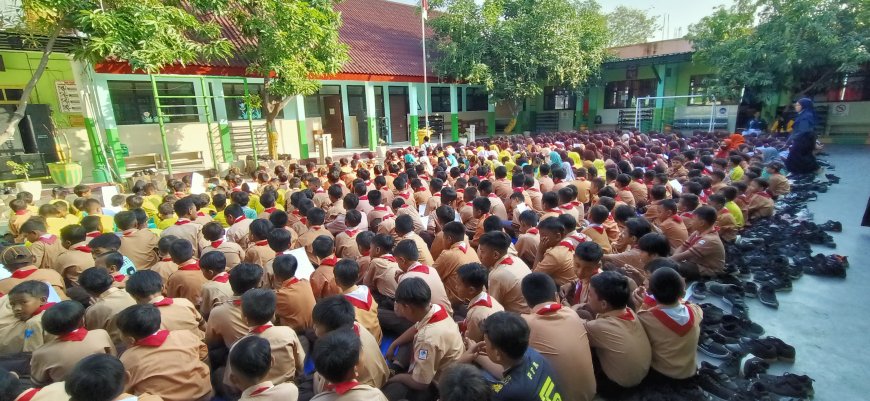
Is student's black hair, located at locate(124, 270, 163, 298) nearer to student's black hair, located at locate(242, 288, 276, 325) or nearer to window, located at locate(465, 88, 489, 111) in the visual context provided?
student's black hair, located at locate(242, 288, 276, 325)

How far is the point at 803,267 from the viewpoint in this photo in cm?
433

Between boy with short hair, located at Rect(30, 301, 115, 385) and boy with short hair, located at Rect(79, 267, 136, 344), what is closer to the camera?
boy with short hair, located at Rect(30, 301, 115, 385)

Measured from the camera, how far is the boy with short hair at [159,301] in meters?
2.80

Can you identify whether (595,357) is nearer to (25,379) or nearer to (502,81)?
(25,379)

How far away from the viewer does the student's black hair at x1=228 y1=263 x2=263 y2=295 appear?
2865 mm

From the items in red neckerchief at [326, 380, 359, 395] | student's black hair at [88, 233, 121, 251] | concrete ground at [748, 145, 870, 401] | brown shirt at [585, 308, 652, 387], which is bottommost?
concrete ground at [748, 145, 870, 401]

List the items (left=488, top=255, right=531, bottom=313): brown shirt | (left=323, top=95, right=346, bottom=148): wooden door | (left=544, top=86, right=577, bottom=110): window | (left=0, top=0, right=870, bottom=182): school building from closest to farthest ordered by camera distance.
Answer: (left=488, top=255, right=531, bottom=313): brown shirt
(left=0, top=0, right=870, bottom=182): school building
(left=323, top=95, right=346, bottom=148): wooden door
(left=544, top=86, right=577, bottom=110): window

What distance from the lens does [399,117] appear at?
16359 mm

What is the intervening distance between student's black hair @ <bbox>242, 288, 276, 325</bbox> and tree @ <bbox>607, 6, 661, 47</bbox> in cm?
4040

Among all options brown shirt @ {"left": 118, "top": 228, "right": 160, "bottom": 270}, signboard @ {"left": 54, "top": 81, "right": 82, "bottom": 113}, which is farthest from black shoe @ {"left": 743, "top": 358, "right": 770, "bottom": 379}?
signboard @ {"left": 54, "top": 81, "right": 82, "bottom": 113}

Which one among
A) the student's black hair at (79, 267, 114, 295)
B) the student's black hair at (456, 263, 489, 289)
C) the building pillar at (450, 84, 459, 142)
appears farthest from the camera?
the building pillar at (450, 84, 459, 142)

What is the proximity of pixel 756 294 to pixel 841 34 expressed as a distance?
513 inches

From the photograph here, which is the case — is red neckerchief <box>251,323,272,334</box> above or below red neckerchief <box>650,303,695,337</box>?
above

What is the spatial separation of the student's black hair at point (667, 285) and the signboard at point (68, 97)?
42.1ft
